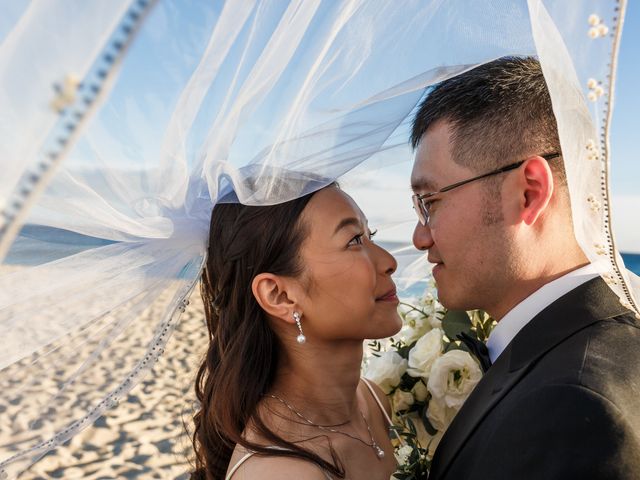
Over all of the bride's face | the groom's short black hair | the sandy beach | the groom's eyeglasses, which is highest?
the groom's short black hair

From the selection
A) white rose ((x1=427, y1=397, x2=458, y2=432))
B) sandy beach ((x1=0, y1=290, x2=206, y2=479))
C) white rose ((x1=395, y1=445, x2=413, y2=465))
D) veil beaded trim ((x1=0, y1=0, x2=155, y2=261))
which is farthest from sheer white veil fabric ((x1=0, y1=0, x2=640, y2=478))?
sandy beach ((x1=0, y1=290, x2=206, y2=479))

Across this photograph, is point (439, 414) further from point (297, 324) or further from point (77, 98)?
point (77, 98)

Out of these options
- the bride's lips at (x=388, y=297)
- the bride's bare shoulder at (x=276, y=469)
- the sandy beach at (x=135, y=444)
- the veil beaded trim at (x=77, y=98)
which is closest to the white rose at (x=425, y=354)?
the bride's lips at (x=388, y=297)

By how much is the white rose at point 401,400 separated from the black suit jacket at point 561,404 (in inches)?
33.3

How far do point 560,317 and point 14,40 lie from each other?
1513 mm

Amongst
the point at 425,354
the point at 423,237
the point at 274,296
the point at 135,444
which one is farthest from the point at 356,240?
the point at 135,444

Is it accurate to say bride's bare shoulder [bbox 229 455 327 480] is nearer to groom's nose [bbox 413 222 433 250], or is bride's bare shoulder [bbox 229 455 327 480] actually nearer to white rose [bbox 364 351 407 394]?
white rose [bbox 364 351 407 394]

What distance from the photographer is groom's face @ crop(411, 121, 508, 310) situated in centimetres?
220

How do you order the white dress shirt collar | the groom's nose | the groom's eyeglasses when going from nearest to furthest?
the white dress shirt collar
the groom's eyeglasses
the groom's nose

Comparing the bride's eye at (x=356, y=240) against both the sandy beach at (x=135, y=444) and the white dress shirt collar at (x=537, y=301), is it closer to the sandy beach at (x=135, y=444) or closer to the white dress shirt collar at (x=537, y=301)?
the white dress shirt collar at (x=537, y=301)

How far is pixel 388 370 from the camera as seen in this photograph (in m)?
2.90

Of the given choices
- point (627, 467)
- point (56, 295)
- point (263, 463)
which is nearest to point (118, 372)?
point (56, 295)

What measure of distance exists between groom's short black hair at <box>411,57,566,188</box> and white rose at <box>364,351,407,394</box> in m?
1.03

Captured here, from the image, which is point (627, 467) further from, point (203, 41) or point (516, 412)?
point (203, 41)
